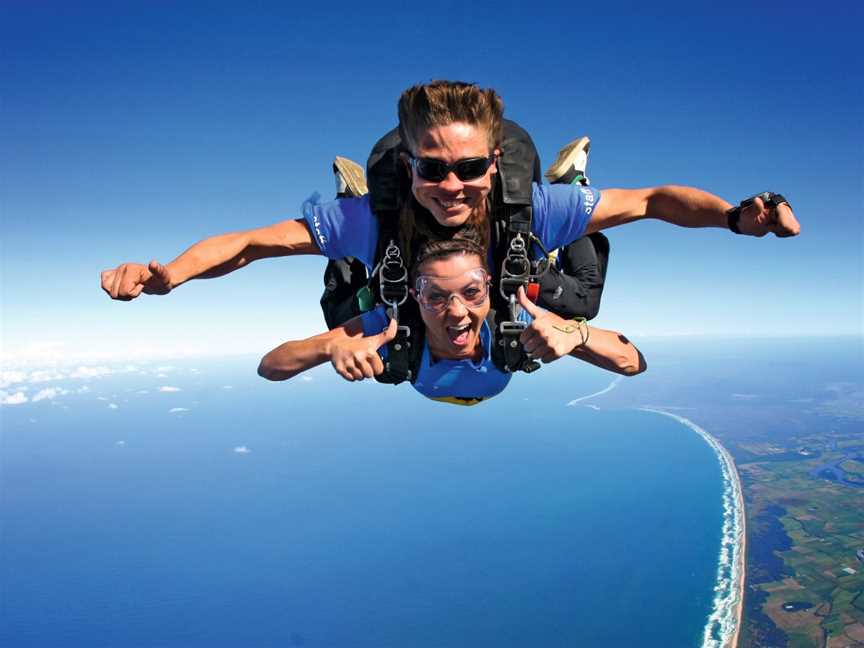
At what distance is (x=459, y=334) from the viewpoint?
10.9ft

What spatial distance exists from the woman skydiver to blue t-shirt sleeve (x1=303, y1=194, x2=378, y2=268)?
35cm

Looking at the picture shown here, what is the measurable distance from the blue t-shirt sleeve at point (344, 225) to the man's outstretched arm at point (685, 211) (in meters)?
1.46

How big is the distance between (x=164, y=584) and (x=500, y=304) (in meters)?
97.3

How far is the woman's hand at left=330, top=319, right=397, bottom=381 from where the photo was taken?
2748mm

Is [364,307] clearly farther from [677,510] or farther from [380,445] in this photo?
[380,445]

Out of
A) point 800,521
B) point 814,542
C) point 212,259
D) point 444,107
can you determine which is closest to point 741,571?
point 814,542

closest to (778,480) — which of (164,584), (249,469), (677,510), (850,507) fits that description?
(850,507)

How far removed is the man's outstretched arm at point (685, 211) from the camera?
235 centimetres

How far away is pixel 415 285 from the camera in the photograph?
10.6ft

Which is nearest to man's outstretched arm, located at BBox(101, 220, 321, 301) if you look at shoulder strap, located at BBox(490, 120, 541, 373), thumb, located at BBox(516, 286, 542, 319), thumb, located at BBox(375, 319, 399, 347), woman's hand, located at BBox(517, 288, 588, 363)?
thumb, located at BBox(375, 319, 399, 347)

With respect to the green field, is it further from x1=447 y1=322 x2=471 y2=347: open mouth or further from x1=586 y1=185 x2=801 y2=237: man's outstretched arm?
x1=447 y1=322 x2=471 y2=347: open mouth

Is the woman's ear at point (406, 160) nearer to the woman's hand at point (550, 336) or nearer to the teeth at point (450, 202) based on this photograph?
the teeth at point (450, 202)

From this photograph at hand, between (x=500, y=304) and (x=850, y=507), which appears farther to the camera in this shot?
(x=850, y=507)

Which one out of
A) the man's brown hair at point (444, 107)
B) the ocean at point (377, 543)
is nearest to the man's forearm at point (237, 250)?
the man's brown hair at point (444, 107)
